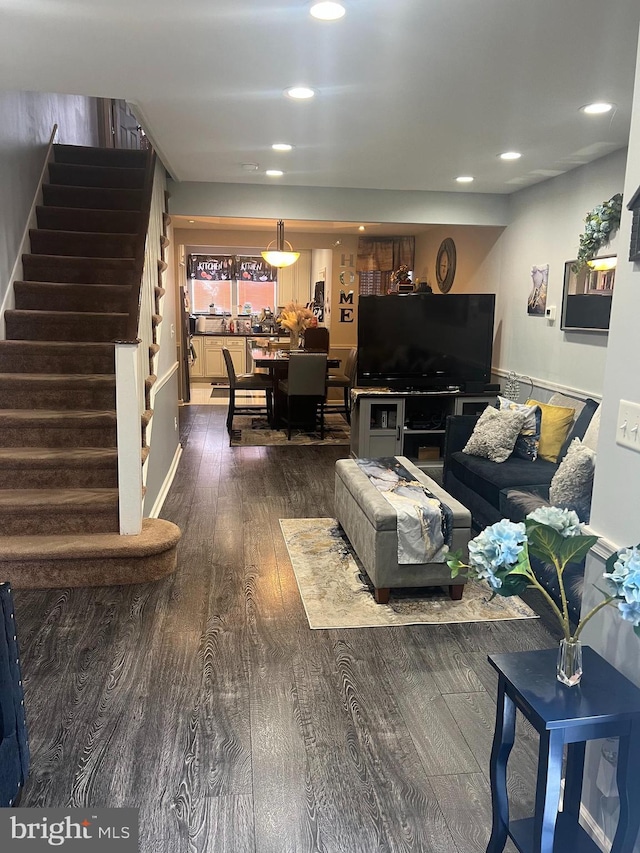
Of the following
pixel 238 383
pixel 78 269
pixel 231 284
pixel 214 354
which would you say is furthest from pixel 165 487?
pixel 231 284

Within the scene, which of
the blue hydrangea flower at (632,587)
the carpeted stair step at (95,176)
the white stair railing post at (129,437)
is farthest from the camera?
the carpeted stair step at (95,176)

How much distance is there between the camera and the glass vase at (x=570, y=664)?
149cm

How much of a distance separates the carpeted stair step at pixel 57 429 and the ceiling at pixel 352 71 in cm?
176

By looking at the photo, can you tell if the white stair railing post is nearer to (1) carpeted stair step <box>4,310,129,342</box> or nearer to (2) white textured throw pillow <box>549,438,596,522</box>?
(1) carpeted stair step <box>4,310,129,342</box>

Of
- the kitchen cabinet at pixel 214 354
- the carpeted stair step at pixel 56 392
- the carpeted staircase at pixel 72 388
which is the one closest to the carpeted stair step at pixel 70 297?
the carpeted staircase at pixel 72 388

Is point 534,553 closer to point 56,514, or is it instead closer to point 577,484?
point 577,484

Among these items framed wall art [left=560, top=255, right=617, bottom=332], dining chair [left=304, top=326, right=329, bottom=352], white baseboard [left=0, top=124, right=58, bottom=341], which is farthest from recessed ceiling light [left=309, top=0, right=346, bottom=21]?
dining chair [left=304, top=326, right=329, bottom=352]

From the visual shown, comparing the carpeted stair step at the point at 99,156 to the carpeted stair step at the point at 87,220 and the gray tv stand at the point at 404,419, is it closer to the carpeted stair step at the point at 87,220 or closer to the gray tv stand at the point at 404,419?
the carpeted stair step at the point at 87,220

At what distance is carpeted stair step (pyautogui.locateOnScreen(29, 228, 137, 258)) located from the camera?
5047mm

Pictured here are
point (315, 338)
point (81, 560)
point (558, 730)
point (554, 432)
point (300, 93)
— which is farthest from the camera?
point (315, 338)

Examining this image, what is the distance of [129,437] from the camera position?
3.39 metres

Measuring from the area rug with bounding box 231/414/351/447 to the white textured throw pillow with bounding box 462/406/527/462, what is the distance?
2.46 metres

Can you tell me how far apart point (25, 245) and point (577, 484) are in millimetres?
4290

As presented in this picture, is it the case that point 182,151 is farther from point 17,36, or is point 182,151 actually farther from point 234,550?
point 234,550
